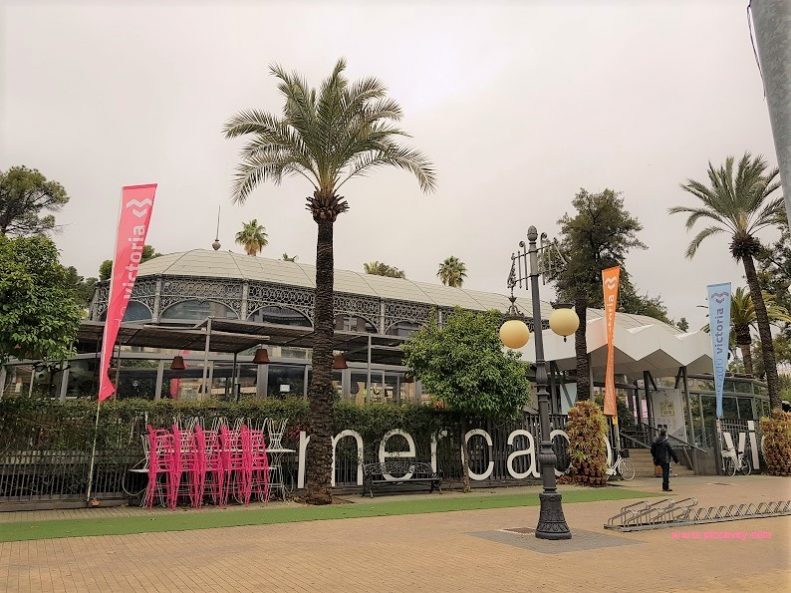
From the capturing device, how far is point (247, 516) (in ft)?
36.1

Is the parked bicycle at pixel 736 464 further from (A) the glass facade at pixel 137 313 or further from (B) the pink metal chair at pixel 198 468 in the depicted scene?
(A) the glass facade at pixel 137 313

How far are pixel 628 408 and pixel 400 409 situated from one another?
58.7 ft

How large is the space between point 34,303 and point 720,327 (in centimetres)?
2207

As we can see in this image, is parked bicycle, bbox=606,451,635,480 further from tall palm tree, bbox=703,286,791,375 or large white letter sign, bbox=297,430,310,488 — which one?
tall palm tree, bbox=703,286,791,375

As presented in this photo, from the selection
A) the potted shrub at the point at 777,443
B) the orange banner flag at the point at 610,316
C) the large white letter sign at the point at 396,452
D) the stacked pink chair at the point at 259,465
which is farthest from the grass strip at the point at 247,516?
the potted shrub at the point at 777,443

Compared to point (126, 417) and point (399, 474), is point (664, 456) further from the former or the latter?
point (126, 417)

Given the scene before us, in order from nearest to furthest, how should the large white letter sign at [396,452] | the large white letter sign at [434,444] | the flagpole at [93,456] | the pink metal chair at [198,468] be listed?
the flagpole at [93,456]
the pink metal chair at [198,468]
the large white letter sign at [396,452]
the large white letter sign at [434,444]

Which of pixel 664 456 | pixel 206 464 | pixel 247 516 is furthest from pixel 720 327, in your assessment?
pixel 206 464

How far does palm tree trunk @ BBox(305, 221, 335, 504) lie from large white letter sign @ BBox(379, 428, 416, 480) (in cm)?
235

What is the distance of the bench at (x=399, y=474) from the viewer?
14750 mm

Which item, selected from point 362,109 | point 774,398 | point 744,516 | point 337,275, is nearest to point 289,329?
point 362,109

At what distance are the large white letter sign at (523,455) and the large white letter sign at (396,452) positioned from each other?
3.69 meters

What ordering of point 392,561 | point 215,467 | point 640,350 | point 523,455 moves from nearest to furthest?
point 392,561, point 215,467, point 523,455, point 640,350

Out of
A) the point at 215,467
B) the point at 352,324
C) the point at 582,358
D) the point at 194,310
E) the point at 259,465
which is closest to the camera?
the point at 215,467
